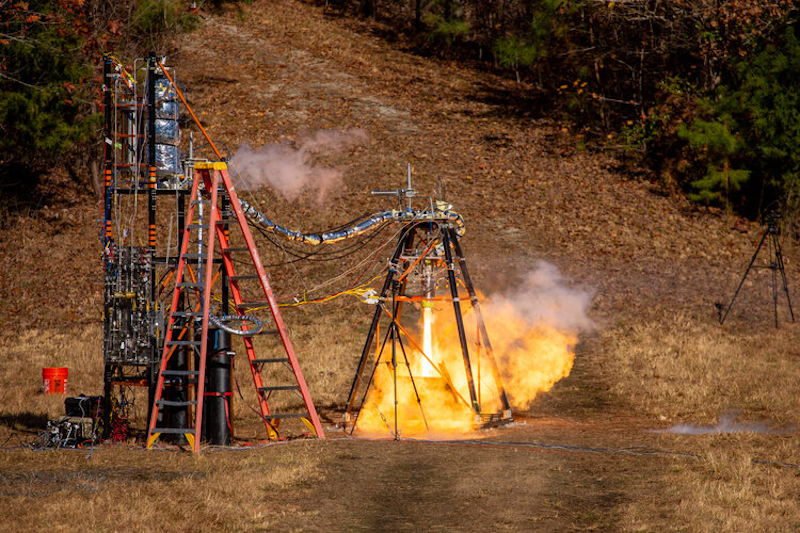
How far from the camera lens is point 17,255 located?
30.7 m

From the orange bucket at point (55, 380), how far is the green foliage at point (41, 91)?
511 inches

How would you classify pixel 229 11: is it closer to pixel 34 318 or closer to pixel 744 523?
pixel 34 318

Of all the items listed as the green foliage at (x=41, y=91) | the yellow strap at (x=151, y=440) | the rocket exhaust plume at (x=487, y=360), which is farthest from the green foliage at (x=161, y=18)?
the yellow strap at (x=151, y=440)

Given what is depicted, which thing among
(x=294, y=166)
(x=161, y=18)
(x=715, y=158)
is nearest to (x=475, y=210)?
(x=294, y=166)

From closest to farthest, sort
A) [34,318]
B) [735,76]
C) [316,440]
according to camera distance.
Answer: [316,440] < [34,318] < [735,76]

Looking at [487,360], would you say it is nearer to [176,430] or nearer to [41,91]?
[176,430]

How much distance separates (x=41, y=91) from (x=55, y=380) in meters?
13.7

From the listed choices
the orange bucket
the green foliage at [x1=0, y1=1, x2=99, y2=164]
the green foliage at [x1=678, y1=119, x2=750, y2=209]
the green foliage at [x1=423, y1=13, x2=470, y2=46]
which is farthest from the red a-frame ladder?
the green foliage at [x1=423, y1=13, x2=470, y2=46]

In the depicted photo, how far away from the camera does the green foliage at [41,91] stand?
2933cm

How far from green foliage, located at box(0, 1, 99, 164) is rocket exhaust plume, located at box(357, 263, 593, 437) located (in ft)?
49.1

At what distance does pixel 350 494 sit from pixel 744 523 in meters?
5.02

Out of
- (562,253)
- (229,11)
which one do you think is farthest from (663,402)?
(229,11)

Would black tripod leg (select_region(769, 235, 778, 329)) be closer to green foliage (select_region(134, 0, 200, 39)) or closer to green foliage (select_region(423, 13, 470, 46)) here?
green foliage (select_region(423, 13, 470, 46))

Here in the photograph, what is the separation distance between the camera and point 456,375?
64.8 ft
